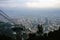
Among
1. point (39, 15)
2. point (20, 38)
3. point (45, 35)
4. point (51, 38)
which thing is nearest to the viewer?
point (51, 38)

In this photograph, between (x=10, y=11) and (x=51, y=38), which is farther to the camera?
(x=10, y=11)

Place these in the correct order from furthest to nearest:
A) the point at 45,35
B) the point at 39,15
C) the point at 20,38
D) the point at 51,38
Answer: the point at 39,15, the point at 20,38, the point at 45,35, the point at 51,38

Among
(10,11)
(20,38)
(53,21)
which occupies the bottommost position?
→ (20,38)

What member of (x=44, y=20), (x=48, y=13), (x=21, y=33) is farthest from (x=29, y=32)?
(x=48, y=13)

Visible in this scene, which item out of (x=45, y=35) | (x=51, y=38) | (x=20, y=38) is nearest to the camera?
(x=51, y=38)

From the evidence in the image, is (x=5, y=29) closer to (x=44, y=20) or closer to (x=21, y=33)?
(x=21, y=33)

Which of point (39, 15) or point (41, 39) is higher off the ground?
point (39, 15)

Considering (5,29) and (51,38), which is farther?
(5,29)

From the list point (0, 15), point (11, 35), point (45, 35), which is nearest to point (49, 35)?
point (45, 35)

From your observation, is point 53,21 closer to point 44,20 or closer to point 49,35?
point 44,20
